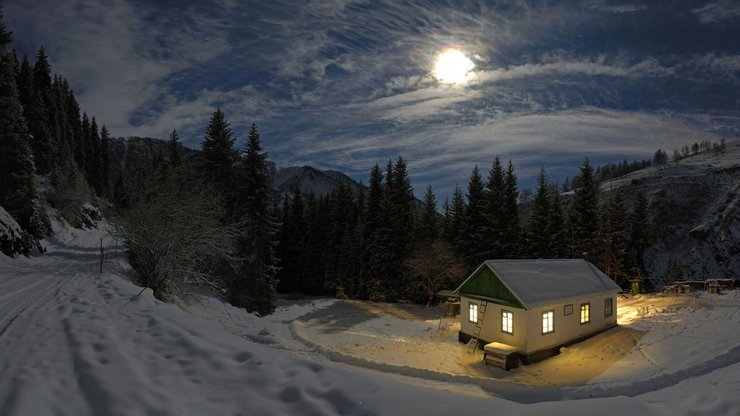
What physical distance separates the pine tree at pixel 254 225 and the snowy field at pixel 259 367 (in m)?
7.70

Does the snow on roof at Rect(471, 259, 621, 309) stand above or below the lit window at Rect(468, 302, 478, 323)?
above

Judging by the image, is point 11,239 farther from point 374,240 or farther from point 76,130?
point 76,130

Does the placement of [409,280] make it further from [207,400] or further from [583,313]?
[207,400]

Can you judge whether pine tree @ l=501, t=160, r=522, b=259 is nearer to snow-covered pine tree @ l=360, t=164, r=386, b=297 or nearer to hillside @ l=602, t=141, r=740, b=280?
snow-covered pine tree @ l=360, t=164, r=386, b=297

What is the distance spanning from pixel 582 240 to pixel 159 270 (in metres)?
39.4

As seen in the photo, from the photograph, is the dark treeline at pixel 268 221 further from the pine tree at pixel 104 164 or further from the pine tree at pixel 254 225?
the pine tree at pixel 104 164

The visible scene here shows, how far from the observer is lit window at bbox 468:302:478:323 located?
23372mm

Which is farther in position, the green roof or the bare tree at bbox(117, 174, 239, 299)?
the green roof

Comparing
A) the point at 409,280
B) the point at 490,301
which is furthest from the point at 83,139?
the point at 490,301

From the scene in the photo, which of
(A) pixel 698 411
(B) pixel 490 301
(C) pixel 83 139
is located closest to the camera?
(A) pixel 698 411

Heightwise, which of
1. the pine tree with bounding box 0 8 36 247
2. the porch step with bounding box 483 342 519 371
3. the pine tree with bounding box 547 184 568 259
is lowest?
the porch step with bounding box 483 342 519 371

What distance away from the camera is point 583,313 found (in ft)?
74.7

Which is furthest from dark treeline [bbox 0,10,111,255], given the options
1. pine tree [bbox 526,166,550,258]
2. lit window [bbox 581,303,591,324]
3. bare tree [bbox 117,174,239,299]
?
pine tree [bbox 526,166,550,258]

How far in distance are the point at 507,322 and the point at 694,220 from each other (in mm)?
85181
